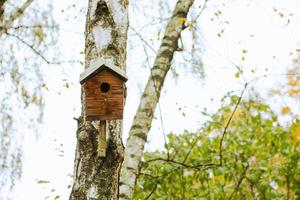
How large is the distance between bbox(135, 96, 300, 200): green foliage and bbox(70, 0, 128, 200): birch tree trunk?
2.15 m

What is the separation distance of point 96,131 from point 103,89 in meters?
0.24

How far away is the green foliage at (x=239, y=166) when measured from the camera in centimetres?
485

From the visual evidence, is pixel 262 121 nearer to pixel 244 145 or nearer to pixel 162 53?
pixel 244 145

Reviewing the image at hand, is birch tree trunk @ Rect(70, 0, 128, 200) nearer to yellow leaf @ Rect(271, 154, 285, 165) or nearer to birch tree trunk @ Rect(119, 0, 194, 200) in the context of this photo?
birch tree trunk @ Rect(119, 0, 194, 200)

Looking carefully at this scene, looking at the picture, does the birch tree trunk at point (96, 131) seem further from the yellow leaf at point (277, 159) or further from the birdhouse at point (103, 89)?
the yellow leaf at point (277, 159)

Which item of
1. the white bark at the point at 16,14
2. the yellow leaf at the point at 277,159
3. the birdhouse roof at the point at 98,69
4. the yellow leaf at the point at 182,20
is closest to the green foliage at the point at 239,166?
the yellow leaf at the point at 277,159

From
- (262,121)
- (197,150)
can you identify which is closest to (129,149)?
(197,150)

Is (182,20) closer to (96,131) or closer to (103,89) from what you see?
(103,89)

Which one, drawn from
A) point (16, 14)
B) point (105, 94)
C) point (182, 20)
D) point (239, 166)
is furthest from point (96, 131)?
point (239, 166)

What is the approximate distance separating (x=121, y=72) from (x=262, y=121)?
4786mm

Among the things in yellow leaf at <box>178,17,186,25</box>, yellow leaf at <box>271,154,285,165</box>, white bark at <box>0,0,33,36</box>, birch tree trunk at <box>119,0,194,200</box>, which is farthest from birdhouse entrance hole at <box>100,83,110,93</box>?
yellow leaf at <box>271,154,285,165</box>

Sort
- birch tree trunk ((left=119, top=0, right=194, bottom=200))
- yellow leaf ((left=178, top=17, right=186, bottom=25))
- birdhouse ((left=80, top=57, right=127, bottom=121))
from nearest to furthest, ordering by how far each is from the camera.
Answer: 1. birdhouse ((left=80, top=57, right=127, bottom=121))
2. birch tree trunk ((left=119, top=0, right=194, bottom=200))
3. yellow leaf ((left=178, top=17, right=186, bottom=25))

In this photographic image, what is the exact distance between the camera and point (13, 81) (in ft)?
14.6

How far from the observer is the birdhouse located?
232 cm
